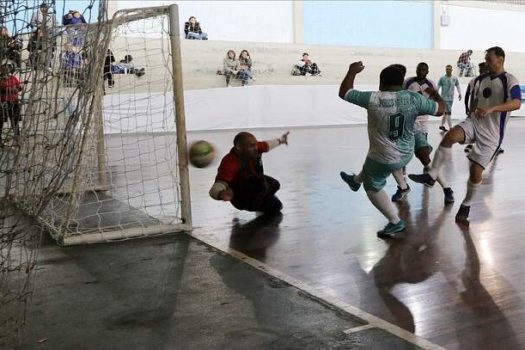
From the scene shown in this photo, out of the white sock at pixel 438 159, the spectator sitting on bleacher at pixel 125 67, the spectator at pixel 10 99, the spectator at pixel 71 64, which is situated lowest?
the white sock at pixel 438 159

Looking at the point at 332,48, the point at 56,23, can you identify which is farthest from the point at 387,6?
the point at 56,23

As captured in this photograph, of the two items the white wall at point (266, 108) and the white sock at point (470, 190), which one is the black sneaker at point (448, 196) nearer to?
the white sock at point (470, 190)

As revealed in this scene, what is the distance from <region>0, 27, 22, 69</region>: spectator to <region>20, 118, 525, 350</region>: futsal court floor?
4.78ft

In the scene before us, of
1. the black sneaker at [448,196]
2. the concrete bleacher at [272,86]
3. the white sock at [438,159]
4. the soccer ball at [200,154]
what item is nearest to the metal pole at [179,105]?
the soccer ball at [200,154]

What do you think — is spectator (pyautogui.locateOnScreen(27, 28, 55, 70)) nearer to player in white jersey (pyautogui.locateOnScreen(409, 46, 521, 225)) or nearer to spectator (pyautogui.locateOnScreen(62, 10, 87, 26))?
spectator (pyautogui.locateOnScreen(62, 10, 87, 26))

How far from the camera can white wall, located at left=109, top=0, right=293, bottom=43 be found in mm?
24031

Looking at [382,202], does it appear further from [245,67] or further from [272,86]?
[245,67]

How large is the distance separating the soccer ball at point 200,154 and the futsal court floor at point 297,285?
629 mm

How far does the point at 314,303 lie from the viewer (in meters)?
3.58

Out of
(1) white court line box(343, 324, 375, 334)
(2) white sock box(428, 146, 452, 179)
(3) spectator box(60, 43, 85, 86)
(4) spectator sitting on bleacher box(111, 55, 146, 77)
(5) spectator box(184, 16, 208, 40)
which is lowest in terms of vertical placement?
(1) white court line box(343, 324, 375, 334)

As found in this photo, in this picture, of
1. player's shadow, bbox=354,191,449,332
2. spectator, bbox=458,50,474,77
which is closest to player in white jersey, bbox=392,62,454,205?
player's shadow, bbox=354,191,449,332

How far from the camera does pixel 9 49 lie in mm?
2580

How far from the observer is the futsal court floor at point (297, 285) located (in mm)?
3129

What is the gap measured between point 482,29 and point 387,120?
30.8 m
